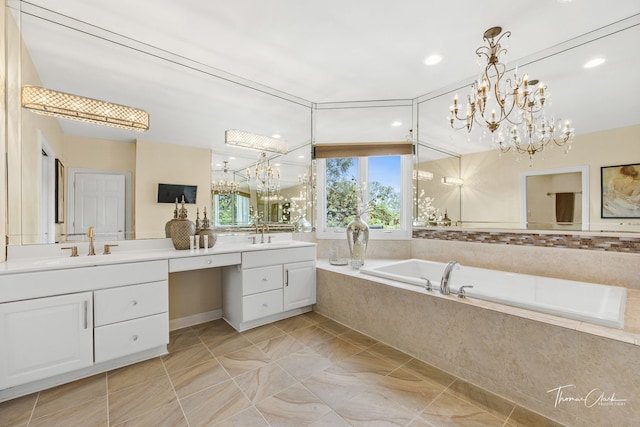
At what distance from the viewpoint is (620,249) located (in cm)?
201

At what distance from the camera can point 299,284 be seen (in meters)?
2.78

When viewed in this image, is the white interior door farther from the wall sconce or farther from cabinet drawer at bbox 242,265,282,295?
the wall sconce

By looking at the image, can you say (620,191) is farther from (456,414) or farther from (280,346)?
(280,346)

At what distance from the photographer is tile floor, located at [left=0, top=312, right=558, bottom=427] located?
4.64ft

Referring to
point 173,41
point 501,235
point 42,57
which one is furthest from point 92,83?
point 501,235

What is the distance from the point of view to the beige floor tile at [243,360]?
187 centimetres

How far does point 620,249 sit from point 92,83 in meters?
4.24

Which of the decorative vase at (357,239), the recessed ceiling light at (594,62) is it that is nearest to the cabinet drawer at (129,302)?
the decorative vase at (357,239)

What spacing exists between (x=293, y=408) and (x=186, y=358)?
0.99m

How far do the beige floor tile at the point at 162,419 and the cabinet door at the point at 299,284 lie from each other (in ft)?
4.22

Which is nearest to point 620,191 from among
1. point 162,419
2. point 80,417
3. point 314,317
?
point 314,317

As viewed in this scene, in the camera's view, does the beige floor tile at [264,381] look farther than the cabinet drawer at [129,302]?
No

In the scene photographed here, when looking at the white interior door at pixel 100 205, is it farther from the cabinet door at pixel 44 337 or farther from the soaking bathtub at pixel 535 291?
the soaking bathtub at pixel 535 291

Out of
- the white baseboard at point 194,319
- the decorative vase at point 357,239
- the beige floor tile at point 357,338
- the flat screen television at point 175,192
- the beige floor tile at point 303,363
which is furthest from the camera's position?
the decorative vase at point 357,239
